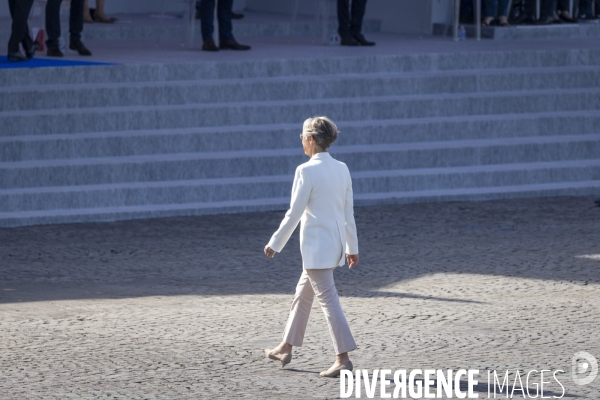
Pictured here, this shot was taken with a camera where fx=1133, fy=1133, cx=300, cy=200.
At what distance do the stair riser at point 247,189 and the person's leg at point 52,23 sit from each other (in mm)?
3346

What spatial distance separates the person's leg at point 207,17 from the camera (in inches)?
531

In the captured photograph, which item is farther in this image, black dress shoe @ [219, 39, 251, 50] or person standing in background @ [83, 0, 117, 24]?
person standing in background @ [83, 0, 117, 24]

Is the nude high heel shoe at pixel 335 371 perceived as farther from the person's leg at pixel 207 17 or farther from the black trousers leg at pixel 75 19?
the black trousers leg at pixel 75 19

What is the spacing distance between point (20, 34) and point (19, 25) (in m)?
0.12

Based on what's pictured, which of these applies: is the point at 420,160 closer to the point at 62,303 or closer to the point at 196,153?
the point at 196,153

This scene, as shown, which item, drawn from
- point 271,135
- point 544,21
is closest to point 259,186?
point 271,135

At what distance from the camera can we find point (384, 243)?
9.20m

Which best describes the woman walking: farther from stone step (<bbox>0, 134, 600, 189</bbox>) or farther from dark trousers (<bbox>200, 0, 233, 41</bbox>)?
dark trousers (<bbox>200, 0, 233, 41</bbox>)

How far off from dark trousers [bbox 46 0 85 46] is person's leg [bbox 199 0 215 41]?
143cm

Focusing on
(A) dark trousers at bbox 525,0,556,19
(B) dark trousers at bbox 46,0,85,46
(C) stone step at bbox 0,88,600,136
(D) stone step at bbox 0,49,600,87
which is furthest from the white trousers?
(A) dark trousers at bbox 525,0,556,19

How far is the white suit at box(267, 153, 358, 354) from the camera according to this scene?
585 centimetres

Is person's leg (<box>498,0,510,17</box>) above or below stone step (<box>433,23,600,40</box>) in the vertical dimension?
above

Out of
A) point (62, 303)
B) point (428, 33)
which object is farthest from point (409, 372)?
point (428, 33)

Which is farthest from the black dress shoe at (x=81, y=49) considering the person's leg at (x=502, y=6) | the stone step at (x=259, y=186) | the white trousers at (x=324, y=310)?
the white trousers at (x=324, y=310)
